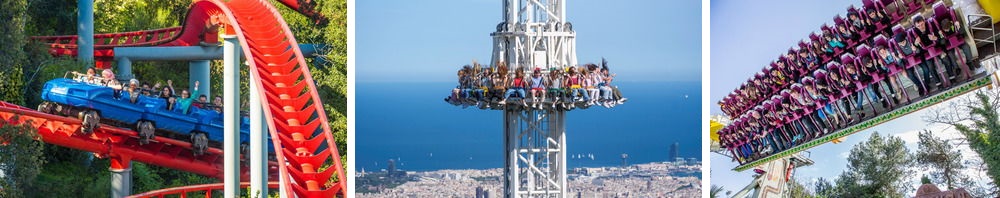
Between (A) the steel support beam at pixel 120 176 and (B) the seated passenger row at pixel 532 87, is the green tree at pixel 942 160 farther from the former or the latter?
(A) the steel support beam at pixel 120 176

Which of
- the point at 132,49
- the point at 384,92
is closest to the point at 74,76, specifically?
the point at 132,49

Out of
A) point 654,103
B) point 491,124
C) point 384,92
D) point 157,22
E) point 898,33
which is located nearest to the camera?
point 898,33

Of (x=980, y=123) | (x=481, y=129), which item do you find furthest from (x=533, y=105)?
(x=481, y=129)

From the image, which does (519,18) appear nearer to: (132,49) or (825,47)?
(825,47)

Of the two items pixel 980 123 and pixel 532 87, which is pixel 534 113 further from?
pixel 980 123

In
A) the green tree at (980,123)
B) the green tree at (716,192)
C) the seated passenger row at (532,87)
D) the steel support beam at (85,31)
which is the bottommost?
the green tree at (716,192)

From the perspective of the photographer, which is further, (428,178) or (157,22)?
(428,178)

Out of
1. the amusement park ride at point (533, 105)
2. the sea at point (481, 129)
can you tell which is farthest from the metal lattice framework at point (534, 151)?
the sea at point (481, 129)

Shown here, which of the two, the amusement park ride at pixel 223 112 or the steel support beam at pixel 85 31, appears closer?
the amusement park ride at pixel 223 112
